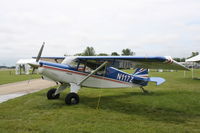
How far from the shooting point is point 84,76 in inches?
349

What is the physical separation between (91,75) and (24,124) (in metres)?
4.29

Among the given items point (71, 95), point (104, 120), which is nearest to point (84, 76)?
point (71, 95)

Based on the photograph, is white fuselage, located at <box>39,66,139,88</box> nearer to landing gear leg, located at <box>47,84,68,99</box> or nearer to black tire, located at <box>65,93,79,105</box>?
black tire, located at <box>65,93,79,105</box>

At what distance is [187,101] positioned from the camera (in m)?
8.77

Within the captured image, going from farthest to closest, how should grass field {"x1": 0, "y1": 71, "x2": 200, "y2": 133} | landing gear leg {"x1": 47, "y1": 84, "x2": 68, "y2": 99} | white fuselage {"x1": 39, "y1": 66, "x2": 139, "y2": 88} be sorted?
landing gear leg {"x1": 47, "y1": 84, "x2": 68, "y2": 99} → white fuselage {"x1": 39, "y1": 66, "x2": 139, "y2": 88} → grass field {"x1": 0, "y1": 71, "x2": 200, "y2": 133}

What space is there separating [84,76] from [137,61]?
9.04 ft

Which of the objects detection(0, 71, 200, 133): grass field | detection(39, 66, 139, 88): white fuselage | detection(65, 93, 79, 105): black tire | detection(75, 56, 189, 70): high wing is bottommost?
detection(0, 71, 200, 133): grass field

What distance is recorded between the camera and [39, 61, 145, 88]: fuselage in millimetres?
8055

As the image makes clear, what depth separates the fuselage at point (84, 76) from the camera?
8.05 meters

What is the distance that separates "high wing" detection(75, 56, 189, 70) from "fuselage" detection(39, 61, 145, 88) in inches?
23.6

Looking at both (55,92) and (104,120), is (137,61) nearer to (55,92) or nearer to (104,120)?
(104,120)

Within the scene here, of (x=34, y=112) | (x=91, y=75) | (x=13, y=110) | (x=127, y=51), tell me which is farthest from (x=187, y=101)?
(x=127, y=51)

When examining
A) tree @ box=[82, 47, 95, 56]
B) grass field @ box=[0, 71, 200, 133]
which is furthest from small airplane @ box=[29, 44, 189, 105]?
tree @ box=[82, 47, 95, 56]

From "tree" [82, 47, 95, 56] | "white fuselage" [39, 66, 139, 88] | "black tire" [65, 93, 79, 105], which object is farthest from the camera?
"tree" [82, 47, 95, 56]
